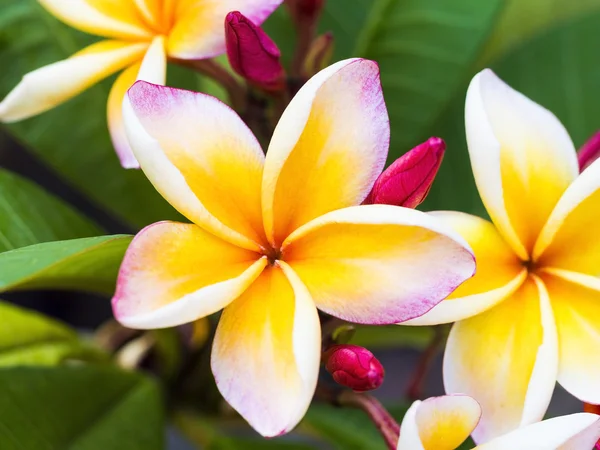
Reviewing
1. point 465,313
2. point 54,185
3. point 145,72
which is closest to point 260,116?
point 145,72

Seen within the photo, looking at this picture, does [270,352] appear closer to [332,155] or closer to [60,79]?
[332,155]

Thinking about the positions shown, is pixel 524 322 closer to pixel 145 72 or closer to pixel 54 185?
pixel 145 72

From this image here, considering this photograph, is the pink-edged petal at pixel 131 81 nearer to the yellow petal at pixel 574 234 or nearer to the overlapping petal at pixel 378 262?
the overlapping petal at pixel 378 262

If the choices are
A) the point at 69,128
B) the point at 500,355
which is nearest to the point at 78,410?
the point at 69,128

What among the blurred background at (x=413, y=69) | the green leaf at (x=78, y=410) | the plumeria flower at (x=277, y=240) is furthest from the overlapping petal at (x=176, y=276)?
the blurred background at (x=413, y=69)

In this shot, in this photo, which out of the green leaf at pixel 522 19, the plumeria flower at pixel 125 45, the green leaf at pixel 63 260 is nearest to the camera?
the green leaf at pixel 63 260

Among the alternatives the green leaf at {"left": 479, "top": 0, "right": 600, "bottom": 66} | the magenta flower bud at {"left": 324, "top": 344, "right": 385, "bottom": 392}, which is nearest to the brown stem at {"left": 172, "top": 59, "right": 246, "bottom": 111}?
the magenta flower bud at {"left": 324, "top": 344, "right": 385, "bottom": 392}

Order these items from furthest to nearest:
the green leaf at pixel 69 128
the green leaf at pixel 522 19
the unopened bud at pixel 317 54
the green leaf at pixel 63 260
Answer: the green leaf at pixel 522 19 < the green leaf at pixel 69 128 < the unopened bud at pixel 317 54 < the green leaf at pixel 63 260
